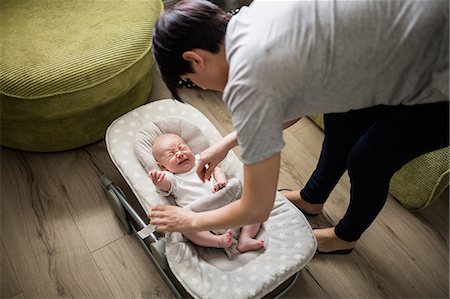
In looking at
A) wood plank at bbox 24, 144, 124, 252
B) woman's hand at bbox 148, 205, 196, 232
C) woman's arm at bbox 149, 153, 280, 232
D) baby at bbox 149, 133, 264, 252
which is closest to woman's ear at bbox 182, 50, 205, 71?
woman's arm at bbox 149, 153, 280, 232

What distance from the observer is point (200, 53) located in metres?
0.85

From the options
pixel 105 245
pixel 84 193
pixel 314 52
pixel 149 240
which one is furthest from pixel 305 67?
pixel 84 193

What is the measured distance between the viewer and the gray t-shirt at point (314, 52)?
0.73 metres

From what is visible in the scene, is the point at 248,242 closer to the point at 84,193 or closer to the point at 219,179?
the point at 219,179

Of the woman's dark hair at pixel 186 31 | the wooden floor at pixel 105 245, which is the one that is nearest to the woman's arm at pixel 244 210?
the woman's dark hair at pixel 186 31

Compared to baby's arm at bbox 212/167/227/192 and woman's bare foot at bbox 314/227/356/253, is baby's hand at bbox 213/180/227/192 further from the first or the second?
woman's bare foot at bbox 314/227/356/253

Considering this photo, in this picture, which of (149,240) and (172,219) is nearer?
(172,219)

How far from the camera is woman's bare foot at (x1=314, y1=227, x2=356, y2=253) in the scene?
→ 1.32m

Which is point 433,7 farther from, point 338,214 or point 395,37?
point 338,214

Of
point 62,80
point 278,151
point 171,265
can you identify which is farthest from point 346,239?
point 62,80

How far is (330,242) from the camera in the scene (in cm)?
133

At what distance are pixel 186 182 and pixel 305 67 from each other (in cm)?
71

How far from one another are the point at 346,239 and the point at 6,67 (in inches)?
46.9

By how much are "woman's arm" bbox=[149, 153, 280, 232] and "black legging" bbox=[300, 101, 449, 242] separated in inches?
10.7
